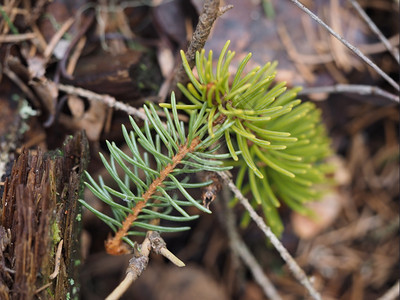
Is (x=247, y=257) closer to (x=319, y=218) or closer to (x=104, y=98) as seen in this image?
(x=319, y=218)

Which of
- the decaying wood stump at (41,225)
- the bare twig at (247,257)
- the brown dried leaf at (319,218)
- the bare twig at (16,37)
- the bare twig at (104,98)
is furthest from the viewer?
the brown dried leaf at (319,218)

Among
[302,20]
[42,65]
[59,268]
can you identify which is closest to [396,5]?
[302,20]

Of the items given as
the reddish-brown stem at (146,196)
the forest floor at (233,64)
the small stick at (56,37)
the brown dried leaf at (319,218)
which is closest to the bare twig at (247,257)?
the forest floor at (233,64)

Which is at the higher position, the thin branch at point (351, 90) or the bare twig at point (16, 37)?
the thin branch at point (351, 90)

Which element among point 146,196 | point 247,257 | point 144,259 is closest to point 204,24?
point 146,196

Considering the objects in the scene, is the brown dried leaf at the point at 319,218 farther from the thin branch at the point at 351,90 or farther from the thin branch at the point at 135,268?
the thin branch at the point at 135,268

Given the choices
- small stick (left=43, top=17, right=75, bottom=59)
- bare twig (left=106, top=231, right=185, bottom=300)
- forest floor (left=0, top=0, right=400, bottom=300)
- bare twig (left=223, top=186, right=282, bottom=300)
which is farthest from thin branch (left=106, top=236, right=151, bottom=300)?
small stick (left=43, top=17, right=75, bottom=59)

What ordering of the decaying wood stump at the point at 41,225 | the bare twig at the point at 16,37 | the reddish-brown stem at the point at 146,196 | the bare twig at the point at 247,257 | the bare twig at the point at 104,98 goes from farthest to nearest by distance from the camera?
1. the bare twig at the point at 247,257
2. the bare twig at the point at 16,37
3. the bare twig at the point at 104,98
4. the reddish-brown stem at the point at 146,196
5. the decaying wood stump at the point at 41,225

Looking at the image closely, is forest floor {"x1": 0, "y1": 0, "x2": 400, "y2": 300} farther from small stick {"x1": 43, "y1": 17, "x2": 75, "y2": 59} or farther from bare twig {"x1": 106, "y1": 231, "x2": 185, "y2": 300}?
bare twig {"x1": 106, "y1": 231, "x2": 185, "y2": 300}
